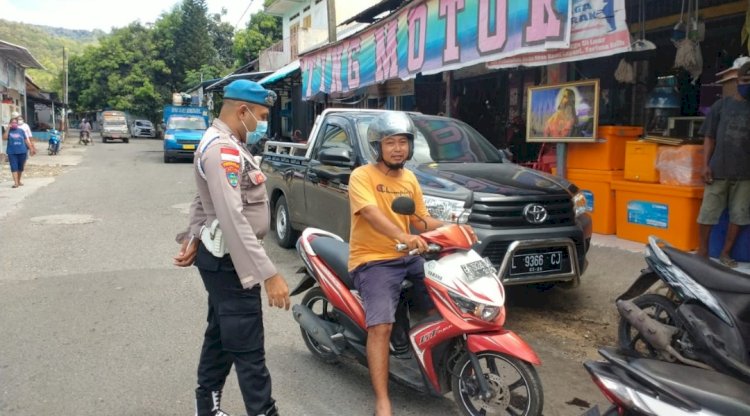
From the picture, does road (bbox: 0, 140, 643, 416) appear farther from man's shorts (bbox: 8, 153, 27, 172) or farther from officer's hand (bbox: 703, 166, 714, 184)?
man's shorts (bbox: 8, 153, 27, 172)

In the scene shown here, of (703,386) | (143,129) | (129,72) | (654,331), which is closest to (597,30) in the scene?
(654,331)

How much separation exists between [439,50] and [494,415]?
703 centimetres

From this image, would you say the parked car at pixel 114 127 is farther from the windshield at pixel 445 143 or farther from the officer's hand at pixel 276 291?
the officer's hand at pixel 276 291

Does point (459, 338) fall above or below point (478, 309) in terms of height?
below

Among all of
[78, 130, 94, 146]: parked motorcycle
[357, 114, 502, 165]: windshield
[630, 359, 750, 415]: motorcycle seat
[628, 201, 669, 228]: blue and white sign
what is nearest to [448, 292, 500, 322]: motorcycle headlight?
[630, 359, 750, 415]: motorcycle seat

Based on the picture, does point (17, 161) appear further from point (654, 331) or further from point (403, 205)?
point (654, 331)

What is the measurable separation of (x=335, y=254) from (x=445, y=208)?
1288mm

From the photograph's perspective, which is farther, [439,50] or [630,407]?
[439,50]

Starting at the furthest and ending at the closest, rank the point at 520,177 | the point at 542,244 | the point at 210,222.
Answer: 1. the point at 520,177
2. the point at 542,244
3. the point at 210,222

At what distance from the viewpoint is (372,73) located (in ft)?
38.6

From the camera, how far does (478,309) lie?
9.87 feet

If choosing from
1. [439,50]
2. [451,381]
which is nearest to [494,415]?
[451,381]

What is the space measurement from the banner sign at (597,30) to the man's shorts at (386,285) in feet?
12.7

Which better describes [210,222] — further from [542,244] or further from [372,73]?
[372,73]
